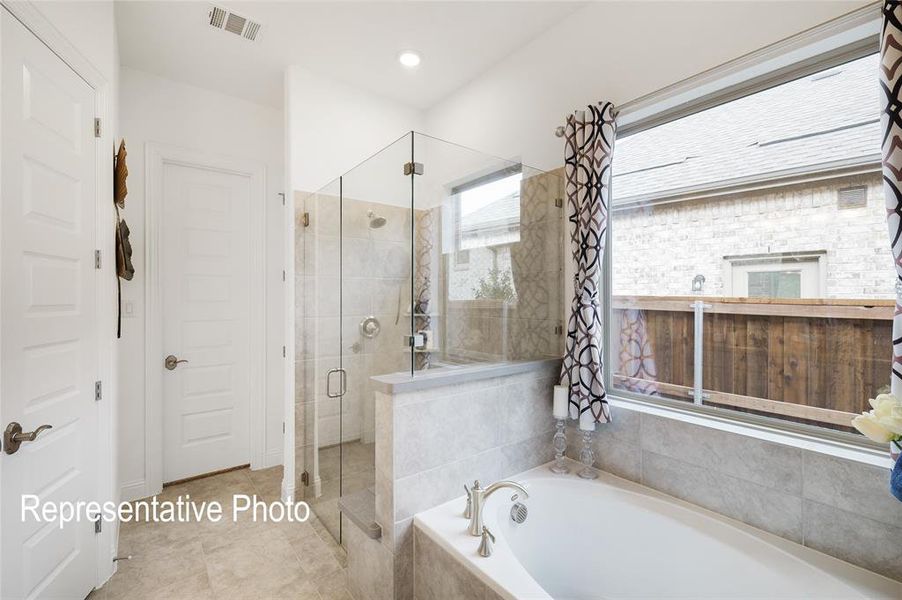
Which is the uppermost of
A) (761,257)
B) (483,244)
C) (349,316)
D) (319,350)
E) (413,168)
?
(413,168)

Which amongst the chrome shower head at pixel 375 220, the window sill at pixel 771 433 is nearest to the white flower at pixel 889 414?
the window sill at pixel 771 433

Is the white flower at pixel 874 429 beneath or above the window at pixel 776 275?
beneath

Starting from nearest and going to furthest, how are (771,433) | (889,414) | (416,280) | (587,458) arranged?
(889,414)
(771,433)
(416,280)
(587,458)

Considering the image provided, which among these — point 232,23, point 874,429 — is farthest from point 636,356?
point 232,23

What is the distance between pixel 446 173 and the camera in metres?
1.87

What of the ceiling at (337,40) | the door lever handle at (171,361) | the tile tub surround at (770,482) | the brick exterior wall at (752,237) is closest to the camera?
the tile tub surround at (770,482)

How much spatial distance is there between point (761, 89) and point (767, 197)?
423 mm

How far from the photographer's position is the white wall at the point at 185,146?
2.59m

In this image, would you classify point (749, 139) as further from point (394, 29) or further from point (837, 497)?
point (394, 29)

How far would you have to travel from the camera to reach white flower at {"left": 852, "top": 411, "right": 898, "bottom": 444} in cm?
99

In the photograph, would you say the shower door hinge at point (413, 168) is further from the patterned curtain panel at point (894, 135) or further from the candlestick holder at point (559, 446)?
the patterned curtain panel at point (894, 135)

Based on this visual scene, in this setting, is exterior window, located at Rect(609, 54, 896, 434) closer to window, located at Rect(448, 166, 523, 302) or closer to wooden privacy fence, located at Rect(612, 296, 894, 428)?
wooden privacy fence, located at Rect(612, 296, 894, 428)

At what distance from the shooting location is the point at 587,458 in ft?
6.26

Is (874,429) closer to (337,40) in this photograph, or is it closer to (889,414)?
(889,414)
